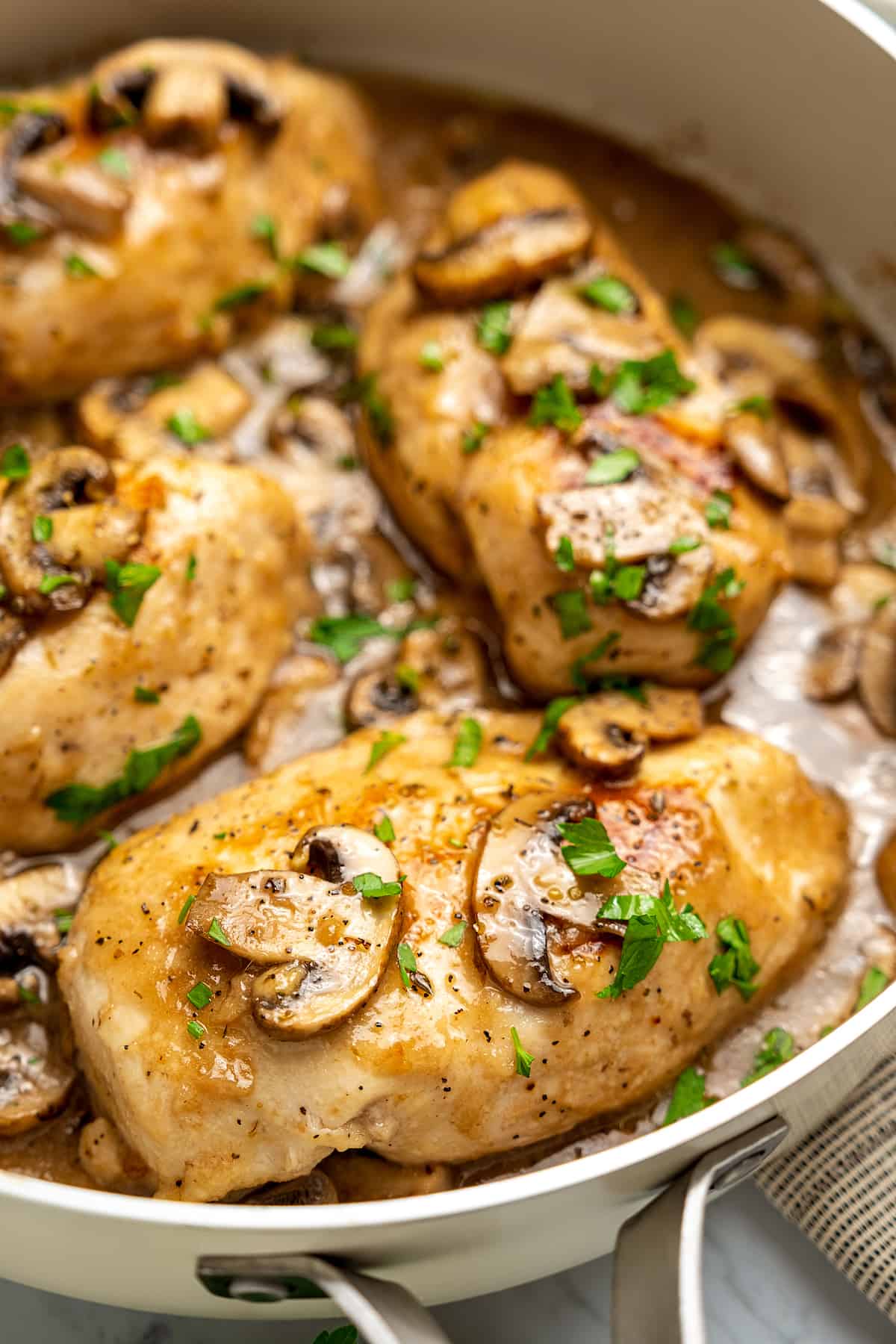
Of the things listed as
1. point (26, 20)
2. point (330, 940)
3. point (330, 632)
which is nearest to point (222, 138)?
point (26, 20)

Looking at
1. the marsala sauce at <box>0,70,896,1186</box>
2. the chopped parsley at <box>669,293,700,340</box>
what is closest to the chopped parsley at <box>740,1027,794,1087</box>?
the marsala sauce at <box>0,70,896,1186</box>

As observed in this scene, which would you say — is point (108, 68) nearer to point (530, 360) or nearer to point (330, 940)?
point (530, 360)

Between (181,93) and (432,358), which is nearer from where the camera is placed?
→ (432,358)

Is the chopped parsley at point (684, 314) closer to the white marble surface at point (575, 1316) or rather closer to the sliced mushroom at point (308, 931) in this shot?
the sliced mushroom at point (308, 931)

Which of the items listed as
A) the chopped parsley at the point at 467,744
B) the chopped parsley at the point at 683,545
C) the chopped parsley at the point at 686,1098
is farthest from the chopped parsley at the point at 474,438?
the chopped parsley at the point at 686,1098

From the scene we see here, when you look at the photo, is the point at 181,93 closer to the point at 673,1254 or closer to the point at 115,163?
the point at 115,163

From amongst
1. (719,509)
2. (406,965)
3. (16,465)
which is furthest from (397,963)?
(16,465)

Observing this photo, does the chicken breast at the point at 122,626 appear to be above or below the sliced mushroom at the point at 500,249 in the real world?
below
